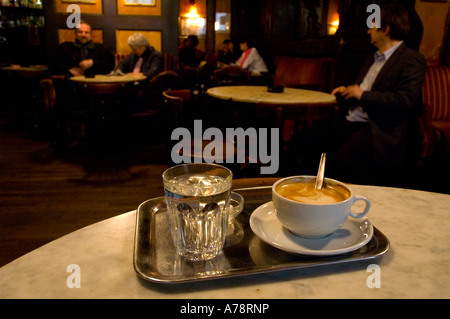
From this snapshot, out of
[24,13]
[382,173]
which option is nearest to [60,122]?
[382,173]

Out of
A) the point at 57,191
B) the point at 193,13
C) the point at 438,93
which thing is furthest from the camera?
the point at 193,13

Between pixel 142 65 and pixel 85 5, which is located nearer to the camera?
pixel 142 65

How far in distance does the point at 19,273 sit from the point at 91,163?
3650 mm

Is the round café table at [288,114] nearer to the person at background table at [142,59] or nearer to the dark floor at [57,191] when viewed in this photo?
the dark floor at [57,191]

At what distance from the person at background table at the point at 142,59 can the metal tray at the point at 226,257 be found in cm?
465

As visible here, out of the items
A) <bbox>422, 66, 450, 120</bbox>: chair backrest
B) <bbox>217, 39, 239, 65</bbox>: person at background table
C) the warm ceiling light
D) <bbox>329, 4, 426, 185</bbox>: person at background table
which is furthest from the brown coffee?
the warm ceiling light

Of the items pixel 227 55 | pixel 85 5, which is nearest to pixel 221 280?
pixel 85 5

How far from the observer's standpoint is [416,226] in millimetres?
767

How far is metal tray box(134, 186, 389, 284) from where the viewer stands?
0.58 metres

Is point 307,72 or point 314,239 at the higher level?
point 307,72

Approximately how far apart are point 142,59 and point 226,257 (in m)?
5.26

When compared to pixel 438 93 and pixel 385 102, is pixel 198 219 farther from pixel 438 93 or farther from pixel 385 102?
pixel 438 93

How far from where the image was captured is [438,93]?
383 cm

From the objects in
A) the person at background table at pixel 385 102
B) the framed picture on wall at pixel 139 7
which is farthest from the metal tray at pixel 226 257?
the framed picture on wall at pixel 139 7
